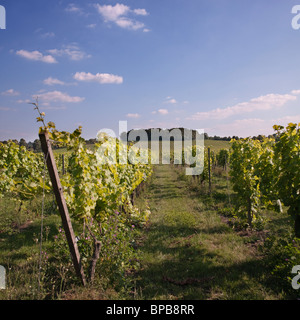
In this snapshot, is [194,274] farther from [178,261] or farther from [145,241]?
[145,241]

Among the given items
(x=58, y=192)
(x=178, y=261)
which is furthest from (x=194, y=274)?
(x=58, y=192)

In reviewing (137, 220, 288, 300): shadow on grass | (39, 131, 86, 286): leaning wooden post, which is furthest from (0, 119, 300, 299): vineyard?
(39, 131, 86, 286): leaning wooden post

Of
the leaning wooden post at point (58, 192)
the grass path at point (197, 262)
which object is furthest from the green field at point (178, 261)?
the leaning wooden post at point (58, 192)

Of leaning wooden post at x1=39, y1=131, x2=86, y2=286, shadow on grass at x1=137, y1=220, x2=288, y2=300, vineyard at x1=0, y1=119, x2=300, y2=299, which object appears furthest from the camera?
shadow on grass at x1=137, y1=220, x2=288, y2=300

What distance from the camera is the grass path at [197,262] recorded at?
3.65 m

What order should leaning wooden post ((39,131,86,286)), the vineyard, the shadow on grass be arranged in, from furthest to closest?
the shadow on grass → the vineyard → leaning wooden post ((39,131,86,286))

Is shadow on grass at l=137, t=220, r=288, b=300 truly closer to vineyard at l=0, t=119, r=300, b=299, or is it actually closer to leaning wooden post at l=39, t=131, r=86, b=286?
vineyard at l=0, t=119, r=300, b=299

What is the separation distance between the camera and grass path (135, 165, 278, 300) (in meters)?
3.65

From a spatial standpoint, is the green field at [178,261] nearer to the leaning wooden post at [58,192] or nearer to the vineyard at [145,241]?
the vineyard at [145,241]

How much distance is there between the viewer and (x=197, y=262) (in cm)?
465

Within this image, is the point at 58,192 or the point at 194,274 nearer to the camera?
the point at 58,192

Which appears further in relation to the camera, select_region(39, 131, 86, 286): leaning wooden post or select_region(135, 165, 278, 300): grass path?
select_region(135, 165, 278, 300): grass path

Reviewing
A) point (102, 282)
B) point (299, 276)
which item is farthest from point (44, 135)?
point (299, 276)
